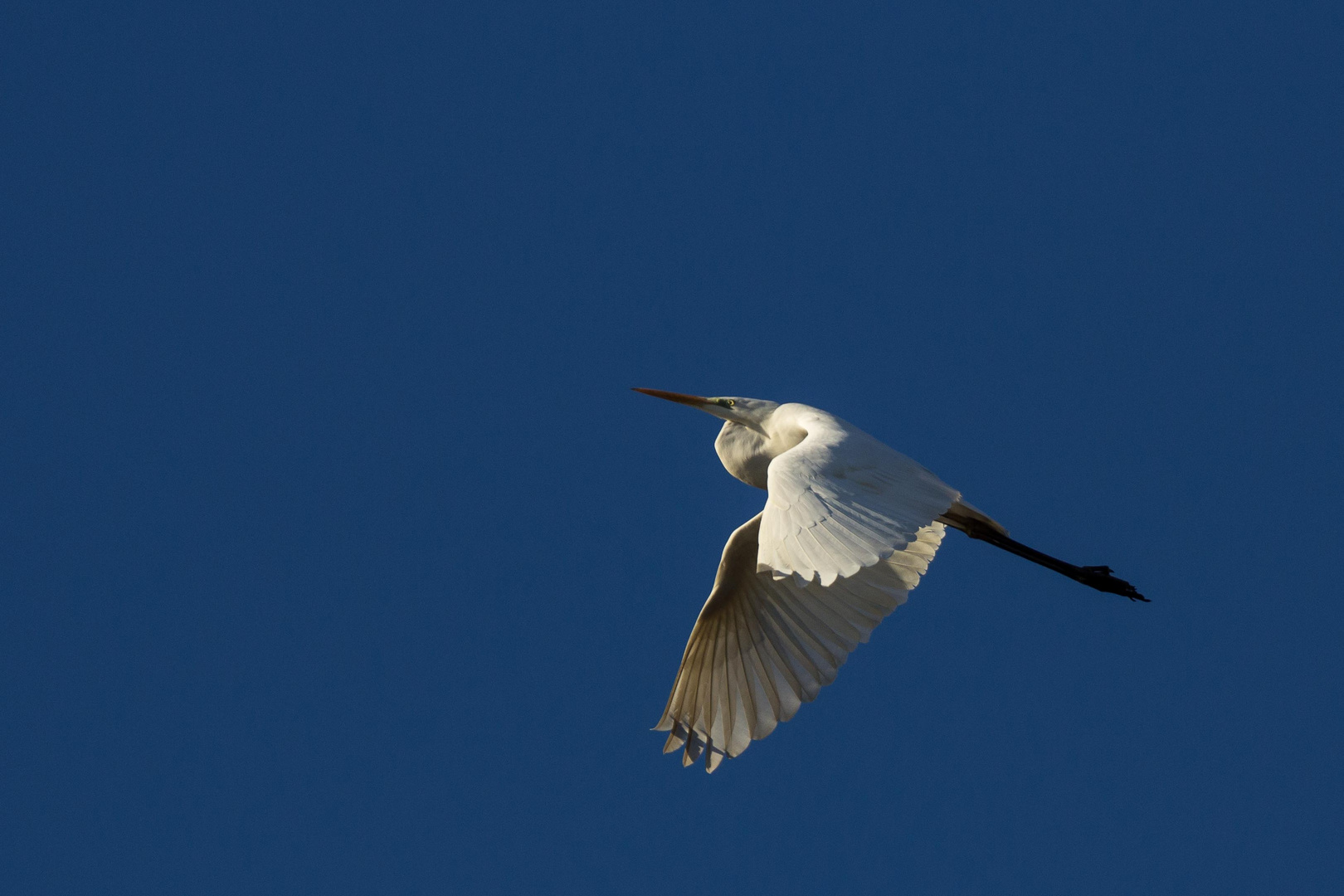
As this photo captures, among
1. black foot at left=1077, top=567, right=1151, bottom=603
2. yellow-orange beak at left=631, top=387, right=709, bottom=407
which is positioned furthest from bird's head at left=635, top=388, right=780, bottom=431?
black foot at left=1077, top=567, right=1151, bottom=603

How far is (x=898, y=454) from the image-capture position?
6855 mm

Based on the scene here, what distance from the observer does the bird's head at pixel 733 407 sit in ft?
26.3

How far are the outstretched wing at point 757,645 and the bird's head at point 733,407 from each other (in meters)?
0.88

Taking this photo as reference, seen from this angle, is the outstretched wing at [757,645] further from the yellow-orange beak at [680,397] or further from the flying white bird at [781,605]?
the yellow-orange beak at [680,397]

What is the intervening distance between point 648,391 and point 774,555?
3568mm

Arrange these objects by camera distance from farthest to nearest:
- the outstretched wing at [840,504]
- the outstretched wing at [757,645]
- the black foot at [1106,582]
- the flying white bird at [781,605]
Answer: the black foot at [1106,582] < the outstretched wing at [757,645] < the flying white bird at [781,605] < the outstretched wing at [840,504]

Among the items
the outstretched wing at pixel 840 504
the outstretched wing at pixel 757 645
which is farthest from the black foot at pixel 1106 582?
the outstretched wing at pixel 840 504

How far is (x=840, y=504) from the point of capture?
568cm

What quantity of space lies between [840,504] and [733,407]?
2.59 meters

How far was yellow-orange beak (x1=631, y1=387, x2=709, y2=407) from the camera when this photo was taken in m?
8.40

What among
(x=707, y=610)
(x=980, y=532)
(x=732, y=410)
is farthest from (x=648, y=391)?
(x=980, y=532)

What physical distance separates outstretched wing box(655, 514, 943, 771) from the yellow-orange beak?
50.6 inches

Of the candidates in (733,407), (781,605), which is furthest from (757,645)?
(733,407)

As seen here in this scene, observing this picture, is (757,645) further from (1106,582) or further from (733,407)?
(1106,582)
